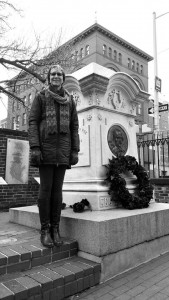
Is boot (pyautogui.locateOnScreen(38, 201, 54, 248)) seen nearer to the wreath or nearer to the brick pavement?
the brick pavement

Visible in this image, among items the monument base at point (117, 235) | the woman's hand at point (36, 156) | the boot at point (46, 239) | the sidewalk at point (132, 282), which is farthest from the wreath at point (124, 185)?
the woman's hand at point (36, 156)

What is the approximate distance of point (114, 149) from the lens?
4465mm

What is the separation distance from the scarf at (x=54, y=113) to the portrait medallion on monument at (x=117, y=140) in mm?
1530

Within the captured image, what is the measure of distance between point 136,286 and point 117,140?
2.48m

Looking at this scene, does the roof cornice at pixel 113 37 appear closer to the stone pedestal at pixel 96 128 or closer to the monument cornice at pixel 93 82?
the stone pedestal at pixel 96 128

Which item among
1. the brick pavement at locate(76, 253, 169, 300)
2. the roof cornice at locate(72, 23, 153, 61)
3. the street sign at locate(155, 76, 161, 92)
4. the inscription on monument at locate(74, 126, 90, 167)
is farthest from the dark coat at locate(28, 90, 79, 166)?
the roof cornice at locate(72, 23, 153, 61)

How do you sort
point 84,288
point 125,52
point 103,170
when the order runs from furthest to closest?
point 125,52, point 103,170, point 84,288

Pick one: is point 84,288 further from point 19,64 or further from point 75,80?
point 19,64

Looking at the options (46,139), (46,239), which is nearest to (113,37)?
(46,139)

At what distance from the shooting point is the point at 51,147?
2883 millimetres

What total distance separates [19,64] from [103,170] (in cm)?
1051

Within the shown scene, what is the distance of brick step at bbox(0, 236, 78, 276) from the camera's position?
245cm

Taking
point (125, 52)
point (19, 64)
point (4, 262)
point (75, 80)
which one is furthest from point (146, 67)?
point (4, 262)

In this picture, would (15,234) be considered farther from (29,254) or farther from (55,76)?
(55,76)
